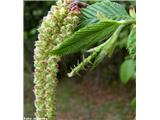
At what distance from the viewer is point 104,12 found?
2.21 ft

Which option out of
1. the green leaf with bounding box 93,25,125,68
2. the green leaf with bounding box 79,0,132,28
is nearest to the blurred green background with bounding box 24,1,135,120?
the green leaf with bounding box 79,0,132,28

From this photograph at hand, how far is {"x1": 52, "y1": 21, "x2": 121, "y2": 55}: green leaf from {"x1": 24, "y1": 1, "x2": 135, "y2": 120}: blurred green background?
3.28 metres

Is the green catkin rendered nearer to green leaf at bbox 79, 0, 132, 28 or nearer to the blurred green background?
green leaf at bbox 79, 0, 132, 28

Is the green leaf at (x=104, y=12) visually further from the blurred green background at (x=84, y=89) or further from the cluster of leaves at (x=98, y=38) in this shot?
the blurred green background at (x=84, y=89)

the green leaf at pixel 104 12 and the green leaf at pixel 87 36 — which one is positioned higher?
the green leaf at pixel 104 12

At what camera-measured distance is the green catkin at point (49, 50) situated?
62 cm

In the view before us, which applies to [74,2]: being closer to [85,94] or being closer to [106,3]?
[106,3]

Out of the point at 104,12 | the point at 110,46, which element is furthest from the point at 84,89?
the point at 110,46

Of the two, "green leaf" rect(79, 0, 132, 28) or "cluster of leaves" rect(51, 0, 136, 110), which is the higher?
"green leaf" rect(79, 0, 132, 28)

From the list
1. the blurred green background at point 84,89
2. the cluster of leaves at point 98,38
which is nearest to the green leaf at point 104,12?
the cluster of leaves at point 98,38

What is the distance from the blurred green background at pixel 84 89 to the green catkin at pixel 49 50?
326cm

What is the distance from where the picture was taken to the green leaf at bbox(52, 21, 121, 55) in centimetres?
60

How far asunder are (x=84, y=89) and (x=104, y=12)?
4147mm

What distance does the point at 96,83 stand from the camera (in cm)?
482
